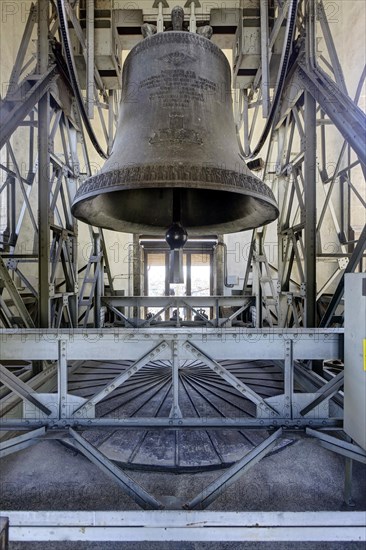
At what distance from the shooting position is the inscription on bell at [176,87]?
1.76 metres

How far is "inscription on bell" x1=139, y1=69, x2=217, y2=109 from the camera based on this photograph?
1.76 m

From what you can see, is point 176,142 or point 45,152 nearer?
point 176,142

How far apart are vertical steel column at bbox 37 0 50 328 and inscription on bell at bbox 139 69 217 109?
117cm

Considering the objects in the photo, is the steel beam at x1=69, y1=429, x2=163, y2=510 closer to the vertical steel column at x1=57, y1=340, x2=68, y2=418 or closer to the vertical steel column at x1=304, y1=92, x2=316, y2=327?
the vertical steel column at x1=57, y1=340, x2=68, y2=418

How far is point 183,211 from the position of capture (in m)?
2.51

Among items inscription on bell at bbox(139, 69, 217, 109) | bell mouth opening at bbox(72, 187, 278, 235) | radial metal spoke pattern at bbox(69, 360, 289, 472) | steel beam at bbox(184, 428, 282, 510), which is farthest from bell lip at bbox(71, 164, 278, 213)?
radial metal spoke pattern at bbox(69, 360, 289, 472)

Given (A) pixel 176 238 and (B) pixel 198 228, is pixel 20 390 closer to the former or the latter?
(A) pixel 176 238

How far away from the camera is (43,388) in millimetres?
2449

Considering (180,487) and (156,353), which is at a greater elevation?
(156,353)

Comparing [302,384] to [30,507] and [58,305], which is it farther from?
[58,305]

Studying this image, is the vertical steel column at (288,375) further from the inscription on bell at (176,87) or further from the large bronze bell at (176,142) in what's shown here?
the inscription on bell at (176,87)

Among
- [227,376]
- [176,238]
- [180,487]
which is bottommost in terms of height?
[180,487]

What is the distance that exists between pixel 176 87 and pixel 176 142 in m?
0.46

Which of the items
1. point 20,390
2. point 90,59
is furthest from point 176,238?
point 90,59
